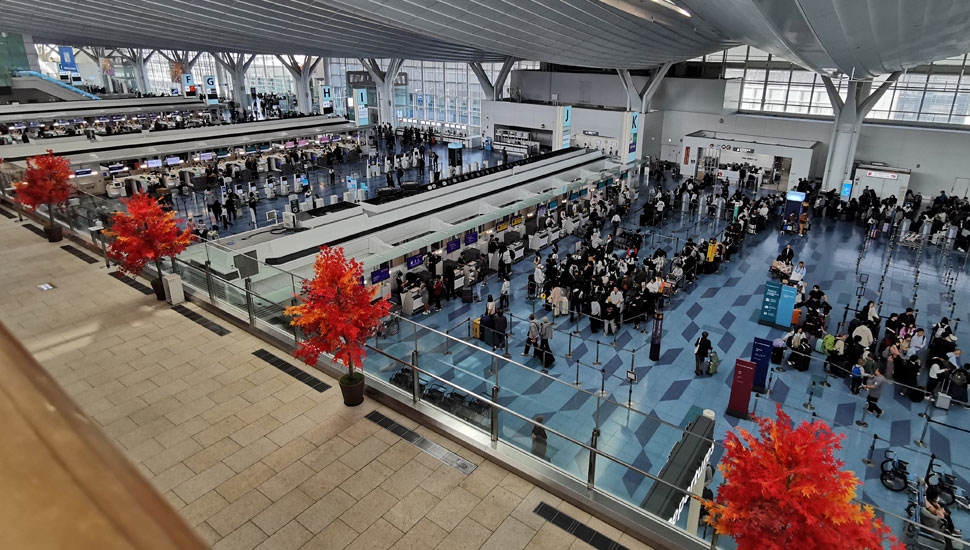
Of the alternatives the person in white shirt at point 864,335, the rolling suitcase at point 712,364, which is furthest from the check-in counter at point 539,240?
the person in white shirt at point 864,335

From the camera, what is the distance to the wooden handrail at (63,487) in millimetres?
626

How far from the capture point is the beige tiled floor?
598 centimetres

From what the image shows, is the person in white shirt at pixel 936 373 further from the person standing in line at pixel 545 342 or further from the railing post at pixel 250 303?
the railing post at pixel 250 303

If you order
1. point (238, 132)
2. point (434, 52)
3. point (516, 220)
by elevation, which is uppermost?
point (434, 52)

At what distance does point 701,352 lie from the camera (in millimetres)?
13445

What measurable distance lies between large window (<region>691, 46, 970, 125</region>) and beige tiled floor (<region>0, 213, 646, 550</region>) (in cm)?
2783

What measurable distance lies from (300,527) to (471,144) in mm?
41613

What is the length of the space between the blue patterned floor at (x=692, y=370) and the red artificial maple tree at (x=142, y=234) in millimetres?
5203

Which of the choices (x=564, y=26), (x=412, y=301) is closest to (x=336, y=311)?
(x=412, y=301)

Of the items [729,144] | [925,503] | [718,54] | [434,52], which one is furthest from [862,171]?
[434,52]

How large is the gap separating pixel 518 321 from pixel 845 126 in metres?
22.9

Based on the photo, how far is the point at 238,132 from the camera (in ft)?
118

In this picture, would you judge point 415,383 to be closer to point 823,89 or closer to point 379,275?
point 379,275

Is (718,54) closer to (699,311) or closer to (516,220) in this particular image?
(516,220)
